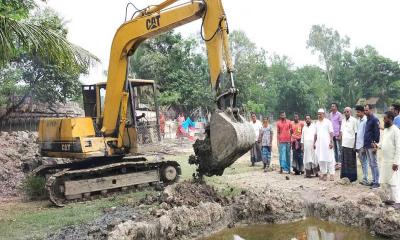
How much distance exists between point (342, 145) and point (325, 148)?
1.57 feet

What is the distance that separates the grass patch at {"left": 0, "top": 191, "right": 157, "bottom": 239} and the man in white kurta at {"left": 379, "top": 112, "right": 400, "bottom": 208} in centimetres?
480

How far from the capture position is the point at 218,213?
6922 millimetres

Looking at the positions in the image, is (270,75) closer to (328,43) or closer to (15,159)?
(328,43)

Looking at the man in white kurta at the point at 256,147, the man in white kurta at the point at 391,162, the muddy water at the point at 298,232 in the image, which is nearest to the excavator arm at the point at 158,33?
the muddy water at the point at 298,232

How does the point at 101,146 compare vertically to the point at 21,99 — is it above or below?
below

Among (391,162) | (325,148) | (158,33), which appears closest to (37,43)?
(158,33)

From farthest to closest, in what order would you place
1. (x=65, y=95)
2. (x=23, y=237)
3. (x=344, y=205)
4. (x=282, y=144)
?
(x=65, y=95)
(x=282, y=144)
(x=344, y=205)
(x=23, y=237)

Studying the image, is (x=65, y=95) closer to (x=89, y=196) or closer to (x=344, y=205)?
(x=89, y=196)

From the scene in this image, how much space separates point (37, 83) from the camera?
2206 centimetres

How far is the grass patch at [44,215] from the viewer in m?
6.37

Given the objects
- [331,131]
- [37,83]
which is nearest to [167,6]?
[331,131]

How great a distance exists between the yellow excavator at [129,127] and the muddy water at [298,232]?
1.13m

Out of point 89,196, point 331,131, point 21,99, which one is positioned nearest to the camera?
point 89,196

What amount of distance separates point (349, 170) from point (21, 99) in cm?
1805
